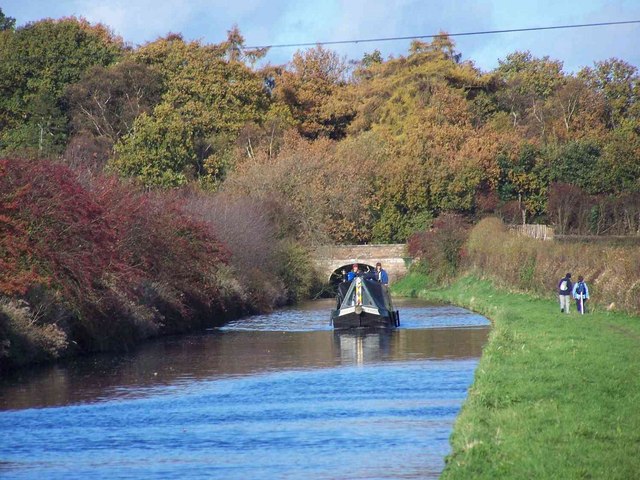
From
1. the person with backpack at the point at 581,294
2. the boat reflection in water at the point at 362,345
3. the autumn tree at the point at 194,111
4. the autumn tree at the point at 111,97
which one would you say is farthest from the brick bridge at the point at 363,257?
the person with backpack at the point at 581,294

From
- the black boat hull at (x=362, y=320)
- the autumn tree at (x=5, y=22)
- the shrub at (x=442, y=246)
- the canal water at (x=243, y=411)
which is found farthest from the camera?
the autumn tree at (x=5, y=22)

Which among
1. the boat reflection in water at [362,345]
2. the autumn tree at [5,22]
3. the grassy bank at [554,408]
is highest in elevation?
the autumn tree at [5,22]

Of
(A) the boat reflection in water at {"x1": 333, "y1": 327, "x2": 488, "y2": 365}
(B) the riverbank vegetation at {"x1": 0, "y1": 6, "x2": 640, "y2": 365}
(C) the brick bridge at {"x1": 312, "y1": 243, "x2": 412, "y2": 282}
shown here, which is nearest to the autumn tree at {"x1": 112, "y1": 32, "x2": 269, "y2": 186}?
(B) the riverbank vegetation at {"x1": 0, "y1": 6, "x2": 640, "y2": 365}

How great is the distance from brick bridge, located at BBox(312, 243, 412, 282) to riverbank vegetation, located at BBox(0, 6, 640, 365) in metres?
1.61

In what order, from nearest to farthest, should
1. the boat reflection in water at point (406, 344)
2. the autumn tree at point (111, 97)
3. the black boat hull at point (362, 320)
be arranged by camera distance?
the boat reflection in water at point (406, 344) → the black boat hull at point (362, 320) → the autumn tree at point (111, 97)

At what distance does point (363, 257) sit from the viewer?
7700cm

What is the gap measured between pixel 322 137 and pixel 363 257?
614 inches

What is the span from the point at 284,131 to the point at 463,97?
14.6 m

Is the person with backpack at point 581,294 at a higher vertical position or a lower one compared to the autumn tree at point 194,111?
lower

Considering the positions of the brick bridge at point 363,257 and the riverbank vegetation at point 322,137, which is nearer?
the riverbank vegetation at point 322,137

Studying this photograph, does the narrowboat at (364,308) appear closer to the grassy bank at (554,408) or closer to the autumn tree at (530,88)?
the grassy bank at (554,408)

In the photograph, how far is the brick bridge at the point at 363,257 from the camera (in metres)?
74.2

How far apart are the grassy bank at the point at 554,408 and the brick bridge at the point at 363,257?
144 feet

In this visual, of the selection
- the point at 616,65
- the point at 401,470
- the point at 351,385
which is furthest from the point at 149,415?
the point at 616,65
